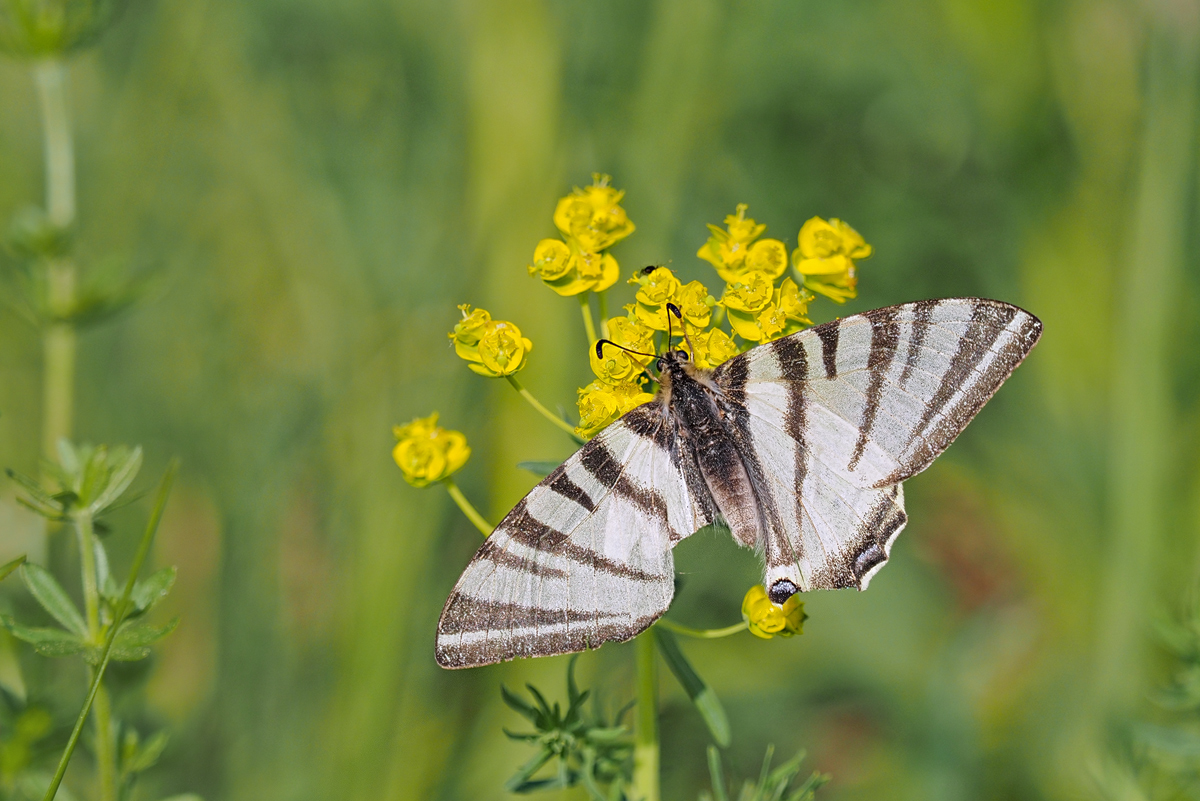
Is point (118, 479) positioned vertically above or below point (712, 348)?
below

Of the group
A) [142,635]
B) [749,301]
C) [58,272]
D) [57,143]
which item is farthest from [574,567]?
[57,143]

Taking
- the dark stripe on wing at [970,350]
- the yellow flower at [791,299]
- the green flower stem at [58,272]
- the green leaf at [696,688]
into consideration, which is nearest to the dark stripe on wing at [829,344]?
the yellow flower at [791,299]

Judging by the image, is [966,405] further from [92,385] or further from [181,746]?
[92,385]

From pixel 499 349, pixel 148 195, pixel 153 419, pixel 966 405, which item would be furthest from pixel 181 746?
pixel 966 405

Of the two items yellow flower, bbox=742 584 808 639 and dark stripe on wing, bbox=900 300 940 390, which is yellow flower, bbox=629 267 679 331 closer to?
dark stripe on wing, bbox=900 300 940 390

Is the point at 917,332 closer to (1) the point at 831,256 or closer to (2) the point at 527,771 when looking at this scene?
(1) the point at 831,256
